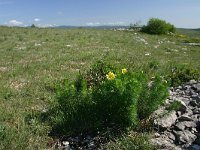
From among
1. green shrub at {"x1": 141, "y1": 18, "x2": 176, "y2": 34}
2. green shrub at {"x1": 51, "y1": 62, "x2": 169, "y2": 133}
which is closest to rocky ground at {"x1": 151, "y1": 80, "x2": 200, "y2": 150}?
green shrub at {"x1": 51, "y1": 62, "x2": 169, "y2": 133}

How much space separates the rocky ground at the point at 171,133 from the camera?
634cm

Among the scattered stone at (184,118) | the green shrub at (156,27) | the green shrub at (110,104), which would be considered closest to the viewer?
the green shrub at (110,104)

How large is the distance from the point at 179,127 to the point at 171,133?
0.19 metres

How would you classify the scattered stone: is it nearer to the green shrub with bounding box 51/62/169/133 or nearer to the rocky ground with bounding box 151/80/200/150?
the rocky ground with bounding box 151/80/200/150

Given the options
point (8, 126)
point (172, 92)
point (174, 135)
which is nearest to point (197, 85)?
point (172, 92)

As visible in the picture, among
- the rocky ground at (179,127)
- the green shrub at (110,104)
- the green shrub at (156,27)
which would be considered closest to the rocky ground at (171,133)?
the rocky ground at (179,127)

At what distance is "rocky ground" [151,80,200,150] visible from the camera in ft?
20.7

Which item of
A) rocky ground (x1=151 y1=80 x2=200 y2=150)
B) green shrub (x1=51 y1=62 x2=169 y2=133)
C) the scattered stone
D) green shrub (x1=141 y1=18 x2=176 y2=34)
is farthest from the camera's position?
green shrub (x1=141 y1=18 x2=176 y2=34)

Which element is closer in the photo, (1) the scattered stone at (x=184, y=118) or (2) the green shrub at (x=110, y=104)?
(2) the green shrub at (x=110, y=104)

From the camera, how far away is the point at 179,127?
6.67m

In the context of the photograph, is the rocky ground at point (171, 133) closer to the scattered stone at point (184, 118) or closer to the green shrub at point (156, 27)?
the scattered stone at point (184, 118)

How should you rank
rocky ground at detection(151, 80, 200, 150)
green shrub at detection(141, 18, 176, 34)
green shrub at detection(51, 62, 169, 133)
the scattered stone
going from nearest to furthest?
rocky ground at detection(151, 80, 200, 150)
green shrub at detection(51, 62, 169, 133)
the scattered stone
green shrub at detection(141, 18, 176, 34)

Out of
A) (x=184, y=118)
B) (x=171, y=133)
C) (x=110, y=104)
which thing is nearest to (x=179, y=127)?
(x=171, y=133)

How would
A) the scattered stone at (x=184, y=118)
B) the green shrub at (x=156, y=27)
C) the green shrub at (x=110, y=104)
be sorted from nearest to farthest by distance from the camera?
the green shrub at (x=110, y=104), the scattered stone at (x=184, y=118), the green shrub at (x=156, y=27)
